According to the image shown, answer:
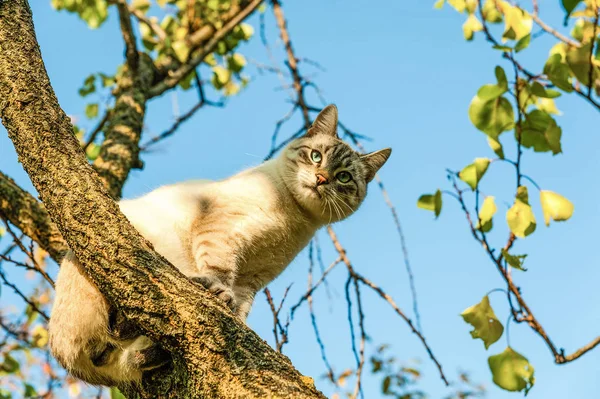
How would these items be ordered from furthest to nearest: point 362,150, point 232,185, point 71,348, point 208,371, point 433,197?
point 362,150 → point 232,185 → point 433,197 → point 71,348 → point 208,371

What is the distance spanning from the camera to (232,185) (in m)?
3.39

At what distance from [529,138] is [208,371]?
73.2 inches

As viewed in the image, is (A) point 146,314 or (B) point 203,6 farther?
(B) point 203,6

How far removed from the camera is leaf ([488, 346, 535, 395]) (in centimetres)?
261

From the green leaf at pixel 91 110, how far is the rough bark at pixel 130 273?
11.5 feet

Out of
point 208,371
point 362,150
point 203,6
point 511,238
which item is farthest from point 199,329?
point 203,6

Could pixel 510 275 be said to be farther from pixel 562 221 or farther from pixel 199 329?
pixel 199 329

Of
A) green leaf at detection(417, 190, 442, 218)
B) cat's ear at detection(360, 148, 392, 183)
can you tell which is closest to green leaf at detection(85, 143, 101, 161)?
cat's ear at detection(360, 148, 392, 183)

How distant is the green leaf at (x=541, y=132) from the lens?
275cm

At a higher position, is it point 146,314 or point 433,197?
point 433,197

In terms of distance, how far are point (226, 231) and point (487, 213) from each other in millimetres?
1299

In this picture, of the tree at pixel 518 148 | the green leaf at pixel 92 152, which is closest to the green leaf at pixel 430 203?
the tree at pixel 518 148

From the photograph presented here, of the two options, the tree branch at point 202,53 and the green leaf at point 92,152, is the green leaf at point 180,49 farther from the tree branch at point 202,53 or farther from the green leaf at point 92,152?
the green leaf at point 92,152

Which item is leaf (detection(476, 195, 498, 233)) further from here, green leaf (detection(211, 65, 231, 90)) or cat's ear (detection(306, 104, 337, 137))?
green leaf (detection(211, 65, 231, 90))
